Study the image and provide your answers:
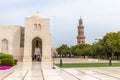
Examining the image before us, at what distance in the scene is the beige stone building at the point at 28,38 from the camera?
169 ft

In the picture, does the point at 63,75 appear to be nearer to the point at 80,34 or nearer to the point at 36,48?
the point at 36,48

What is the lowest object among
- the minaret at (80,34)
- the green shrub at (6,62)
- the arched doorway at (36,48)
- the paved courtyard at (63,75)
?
the paved courtyard at (63,75)

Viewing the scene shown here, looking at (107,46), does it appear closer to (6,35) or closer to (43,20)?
(43,20)

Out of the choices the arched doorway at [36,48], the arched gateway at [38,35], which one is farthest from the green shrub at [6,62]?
the arched doorway at [36,48]

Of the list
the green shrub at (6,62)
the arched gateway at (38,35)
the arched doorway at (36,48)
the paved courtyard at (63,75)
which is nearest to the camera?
the paved courtyard at (63,75)

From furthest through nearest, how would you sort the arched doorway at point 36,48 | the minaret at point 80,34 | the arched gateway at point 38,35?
the minaret at point 80,34 < the arched doorway at point 36,48 < the arched gateway at point 38,35

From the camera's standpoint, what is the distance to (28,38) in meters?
52.0

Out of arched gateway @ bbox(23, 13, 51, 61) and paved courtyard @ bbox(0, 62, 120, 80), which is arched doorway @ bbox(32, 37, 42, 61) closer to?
arched gateway @ bbox(23, 13, 51, 61)

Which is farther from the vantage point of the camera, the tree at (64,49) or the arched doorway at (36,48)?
the tree at (64,49)

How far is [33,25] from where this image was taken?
52.6 m

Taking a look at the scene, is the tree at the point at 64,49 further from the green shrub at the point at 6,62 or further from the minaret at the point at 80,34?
the green shrub at the point at 6,62

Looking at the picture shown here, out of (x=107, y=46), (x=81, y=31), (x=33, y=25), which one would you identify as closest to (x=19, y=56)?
(x=33, y=25)

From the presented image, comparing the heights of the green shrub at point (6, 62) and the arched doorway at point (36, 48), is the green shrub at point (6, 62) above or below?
below

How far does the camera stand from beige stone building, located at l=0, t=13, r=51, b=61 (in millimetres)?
51625
